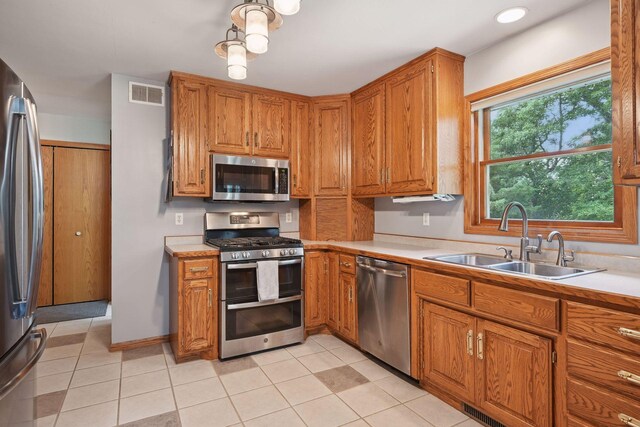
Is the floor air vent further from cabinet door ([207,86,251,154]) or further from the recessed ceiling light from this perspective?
cabinet door ([207,86,251,154])

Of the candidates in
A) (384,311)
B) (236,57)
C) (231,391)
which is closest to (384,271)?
(384,311)

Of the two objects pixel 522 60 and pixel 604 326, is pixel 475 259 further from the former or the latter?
pixel 522 60

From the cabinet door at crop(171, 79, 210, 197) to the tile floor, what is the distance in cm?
145

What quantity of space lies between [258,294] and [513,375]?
1.88 metres

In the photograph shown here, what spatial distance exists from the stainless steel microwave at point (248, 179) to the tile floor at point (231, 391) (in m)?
1.41

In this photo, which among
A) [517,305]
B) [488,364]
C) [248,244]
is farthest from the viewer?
[248,244]

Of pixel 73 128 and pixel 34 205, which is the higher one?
pixel 73 128

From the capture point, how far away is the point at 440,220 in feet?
9.68

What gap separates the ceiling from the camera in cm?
207

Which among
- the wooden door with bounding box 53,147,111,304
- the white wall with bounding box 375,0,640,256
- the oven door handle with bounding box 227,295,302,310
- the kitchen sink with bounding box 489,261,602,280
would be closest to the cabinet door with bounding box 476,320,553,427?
the kitchen sink with bounding box 489,261,602,280

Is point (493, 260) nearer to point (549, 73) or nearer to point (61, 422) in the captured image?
point (549, 73)

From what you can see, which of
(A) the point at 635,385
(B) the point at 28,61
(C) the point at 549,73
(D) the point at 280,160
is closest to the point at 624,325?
(A) the point at 635,385

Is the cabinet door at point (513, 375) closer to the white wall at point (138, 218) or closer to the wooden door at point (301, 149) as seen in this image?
the wooden door at point (301, 149)

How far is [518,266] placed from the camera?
2.20 m
